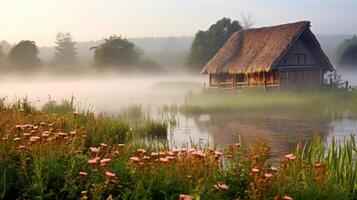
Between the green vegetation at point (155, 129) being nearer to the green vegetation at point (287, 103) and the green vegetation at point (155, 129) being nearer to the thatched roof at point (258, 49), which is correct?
the green vegetation at point (287, 103)

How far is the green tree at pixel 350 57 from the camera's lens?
68938 mm

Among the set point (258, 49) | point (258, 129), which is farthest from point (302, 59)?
point (258, 129)

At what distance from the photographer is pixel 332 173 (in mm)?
7949

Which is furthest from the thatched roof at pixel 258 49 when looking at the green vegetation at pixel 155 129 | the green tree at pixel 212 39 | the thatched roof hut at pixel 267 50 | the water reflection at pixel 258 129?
the green tree at pixel 212 39

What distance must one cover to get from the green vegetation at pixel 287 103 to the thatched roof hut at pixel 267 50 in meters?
2.10

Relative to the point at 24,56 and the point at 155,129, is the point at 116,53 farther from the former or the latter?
the point at 155,129

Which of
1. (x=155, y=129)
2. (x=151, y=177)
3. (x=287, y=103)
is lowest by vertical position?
(x=287, y=103)

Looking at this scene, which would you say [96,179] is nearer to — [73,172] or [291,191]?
[73,172]

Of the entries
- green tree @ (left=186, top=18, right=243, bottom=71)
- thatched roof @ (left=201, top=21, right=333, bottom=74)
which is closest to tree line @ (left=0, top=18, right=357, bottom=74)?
green tree @ (left=186, top=18, right=243, bottom=71)

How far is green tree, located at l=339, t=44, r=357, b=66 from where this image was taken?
68.9 metres

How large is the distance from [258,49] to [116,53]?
3833 cm

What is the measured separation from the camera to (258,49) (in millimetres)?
40844

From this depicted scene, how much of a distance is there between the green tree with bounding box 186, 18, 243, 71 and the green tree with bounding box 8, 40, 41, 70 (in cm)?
2886

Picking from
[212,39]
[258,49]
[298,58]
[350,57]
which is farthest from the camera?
[350,57]
